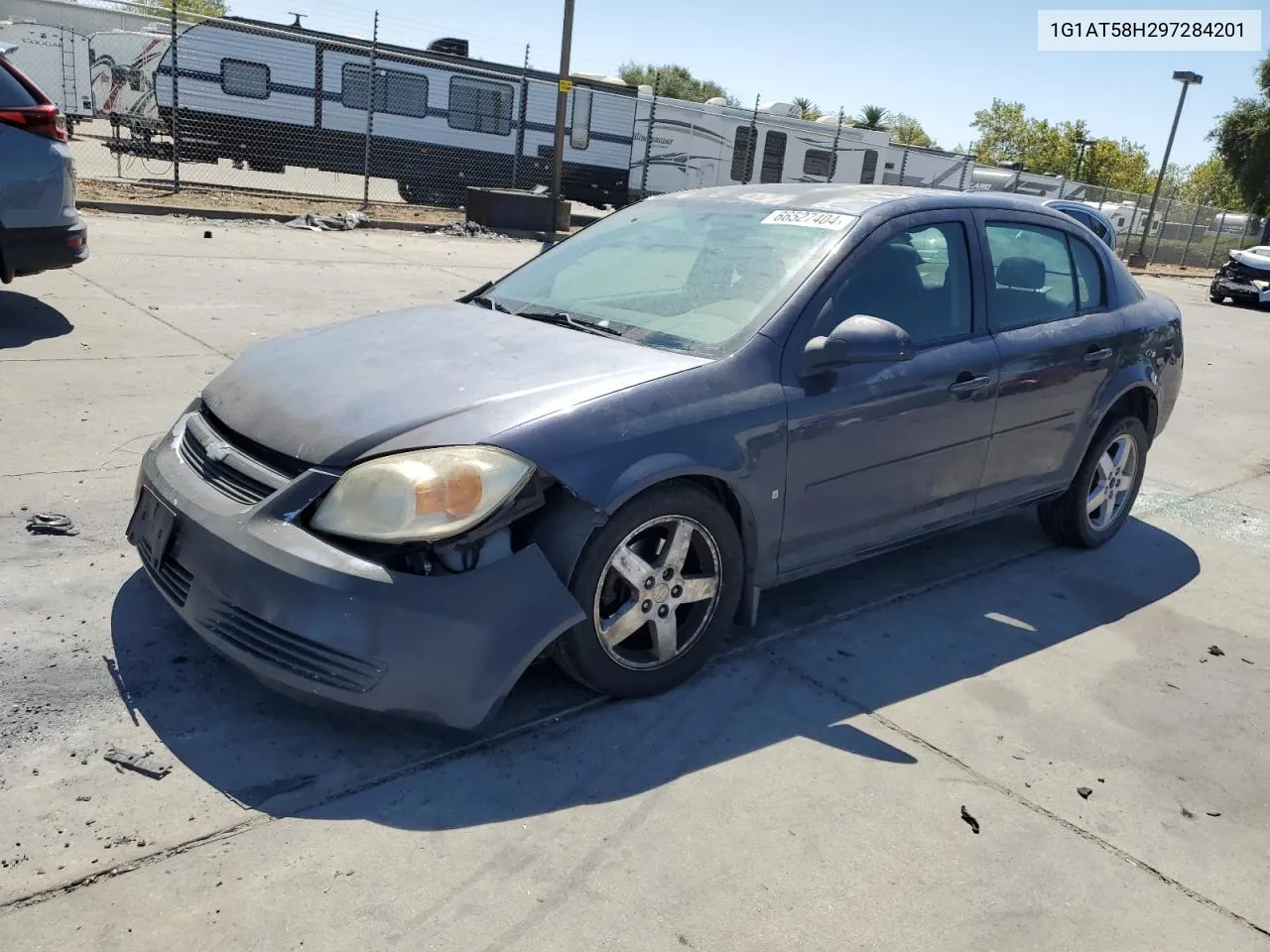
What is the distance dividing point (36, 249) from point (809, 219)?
5.41 m

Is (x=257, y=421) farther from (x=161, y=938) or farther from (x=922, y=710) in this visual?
(x=922, y=710)

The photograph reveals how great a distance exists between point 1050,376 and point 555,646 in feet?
8.57

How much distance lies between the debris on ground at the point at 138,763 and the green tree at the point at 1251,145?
44.5 meters

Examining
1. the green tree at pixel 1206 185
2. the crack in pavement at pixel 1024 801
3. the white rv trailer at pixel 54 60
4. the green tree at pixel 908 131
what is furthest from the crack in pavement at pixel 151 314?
the green tree at pixel 908 131

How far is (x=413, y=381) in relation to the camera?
3.25 meters

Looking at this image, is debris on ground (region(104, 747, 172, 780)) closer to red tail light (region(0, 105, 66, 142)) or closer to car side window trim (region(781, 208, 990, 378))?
car side window trim (region(781, 208, 990, 378))

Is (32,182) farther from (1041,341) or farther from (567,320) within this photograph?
(1041,341)

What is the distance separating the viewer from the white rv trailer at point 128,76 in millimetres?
21047

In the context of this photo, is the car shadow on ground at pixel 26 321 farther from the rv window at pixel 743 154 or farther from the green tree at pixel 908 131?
the green tree at pixel 908 131

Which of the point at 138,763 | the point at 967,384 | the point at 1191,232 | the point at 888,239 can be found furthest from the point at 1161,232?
the point at 138,763

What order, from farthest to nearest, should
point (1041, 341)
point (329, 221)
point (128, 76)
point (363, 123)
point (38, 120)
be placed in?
1. point (128, 76)
2. point (363, 123)
3. point (329, 221)
4. point (38, 120)
5. point (1041, 341)

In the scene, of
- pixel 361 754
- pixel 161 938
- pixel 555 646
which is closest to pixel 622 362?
pixel 555 646

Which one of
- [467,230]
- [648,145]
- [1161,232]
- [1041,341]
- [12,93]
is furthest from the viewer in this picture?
[1161,232]

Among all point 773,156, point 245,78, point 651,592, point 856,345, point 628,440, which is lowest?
point 651,592
